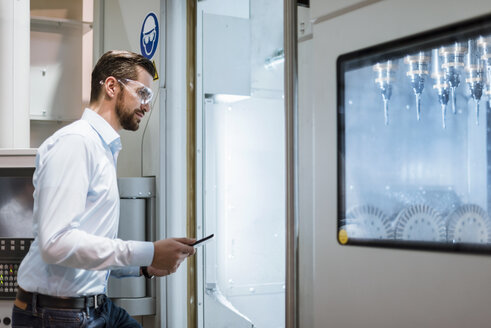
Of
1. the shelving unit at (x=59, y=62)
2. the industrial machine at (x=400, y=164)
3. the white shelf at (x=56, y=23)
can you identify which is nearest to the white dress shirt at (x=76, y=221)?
the industrial machine at (x=400, y=164)

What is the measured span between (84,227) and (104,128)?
407 millimetres

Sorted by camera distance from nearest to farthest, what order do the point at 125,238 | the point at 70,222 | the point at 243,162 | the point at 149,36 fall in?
the point at 70,222, the point at 125,238, the point at 149,36, the point at 243,162

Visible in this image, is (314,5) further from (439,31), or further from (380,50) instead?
(439,31)

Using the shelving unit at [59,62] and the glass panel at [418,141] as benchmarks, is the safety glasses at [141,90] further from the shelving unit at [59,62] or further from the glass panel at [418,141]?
the shelving unit at [59,62]

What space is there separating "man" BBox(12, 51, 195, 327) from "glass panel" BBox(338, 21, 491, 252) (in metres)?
0.74

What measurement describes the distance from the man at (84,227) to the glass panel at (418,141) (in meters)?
0.74

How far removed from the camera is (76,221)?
73.0 inches

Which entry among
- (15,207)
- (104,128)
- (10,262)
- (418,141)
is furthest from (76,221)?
(15,207)

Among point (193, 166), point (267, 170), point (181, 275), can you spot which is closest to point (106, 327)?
point (181, 275)

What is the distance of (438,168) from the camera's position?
1.32 meters

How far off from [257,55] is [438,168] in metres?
2.00

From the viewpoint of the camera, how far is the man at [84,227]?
1.83 metres

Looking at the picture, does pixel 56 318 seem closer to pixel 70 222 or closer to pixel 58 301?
pixel 58 301

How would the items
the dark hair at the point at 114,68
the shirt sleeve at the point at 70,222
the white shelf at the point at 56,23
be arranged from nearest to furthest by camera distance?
the shirt sleeve at the point at 70,222 < the dark hair at the point at 114,68 < the white shelf at the point at 56,23
